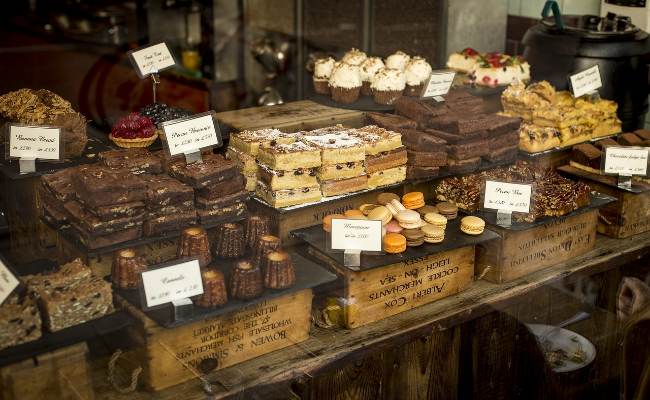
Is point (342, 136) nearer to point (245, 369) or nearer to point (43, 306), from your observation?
point (245, 369)

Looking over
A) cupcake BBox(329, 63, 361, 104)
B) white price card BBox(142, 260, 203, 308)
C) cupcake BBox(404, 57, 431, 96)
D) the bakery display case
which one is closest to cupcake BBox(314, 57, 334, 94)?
the bakery display case

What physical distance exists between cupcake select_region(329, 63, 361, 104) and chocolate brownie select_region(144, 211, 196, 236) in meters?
1.40

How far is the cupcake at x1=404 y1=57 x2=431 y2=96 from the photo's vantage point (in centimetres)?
417

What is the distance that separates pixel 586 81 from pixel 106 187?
2596mm

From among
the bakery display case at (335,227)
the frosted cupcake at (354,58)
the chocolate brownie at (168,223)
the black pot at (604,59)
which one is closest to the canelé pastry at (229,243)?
the bakery display case at (335,227)

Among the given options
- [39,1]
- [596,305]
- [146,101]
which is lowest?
[596,305]

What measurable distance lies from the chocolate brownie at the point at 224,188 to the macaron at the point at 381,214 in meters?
0.51

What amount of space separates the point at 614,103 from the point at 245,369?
8.54 ft

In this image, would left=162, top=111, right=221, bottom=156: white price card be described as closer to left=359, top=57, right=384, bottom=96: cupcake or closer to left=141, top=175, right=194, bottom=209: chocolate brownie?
left=141, top=175, right=194, bottom=209: chocolate brownie

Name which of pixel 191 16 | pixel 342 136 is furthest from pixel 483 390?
pixel 191 16

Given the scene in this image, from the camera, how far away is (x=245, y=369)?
265 cm

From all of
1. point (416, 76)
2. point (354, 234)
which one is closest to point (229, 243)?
point (354, 234)

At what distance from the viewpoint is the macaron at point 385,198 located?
3.30m

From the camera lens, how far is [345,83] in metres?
4.04
